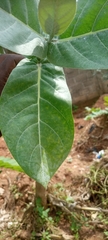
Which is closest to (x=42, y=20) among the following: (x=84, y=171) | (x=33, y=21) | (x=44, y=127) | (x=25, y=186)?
(x=33, y=21)

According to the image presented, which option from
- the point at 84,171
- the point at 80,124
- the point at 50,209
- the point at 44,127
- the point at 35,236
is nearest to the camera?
the point at 44,127

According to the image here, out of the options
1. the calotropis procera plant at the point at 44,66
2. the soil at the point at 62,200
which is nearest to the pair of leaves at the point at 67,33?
the calotropis procera plant at the point at 44,66

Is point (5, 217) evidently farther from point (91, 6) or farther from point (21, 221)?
point (91, 6)

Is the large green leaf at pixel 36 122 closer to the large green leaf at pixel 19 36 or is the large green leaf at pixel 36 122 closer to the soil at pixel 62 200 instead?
the large green leaf at pixel 19 36

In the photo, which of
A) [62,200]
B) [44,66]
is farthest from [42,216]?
[44,66]

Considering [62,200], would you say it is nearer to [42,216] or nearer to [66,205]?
[66,205]

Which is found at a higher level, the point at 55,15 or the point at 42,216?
the point at 55,15

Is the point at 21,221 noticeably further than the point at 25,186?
No
